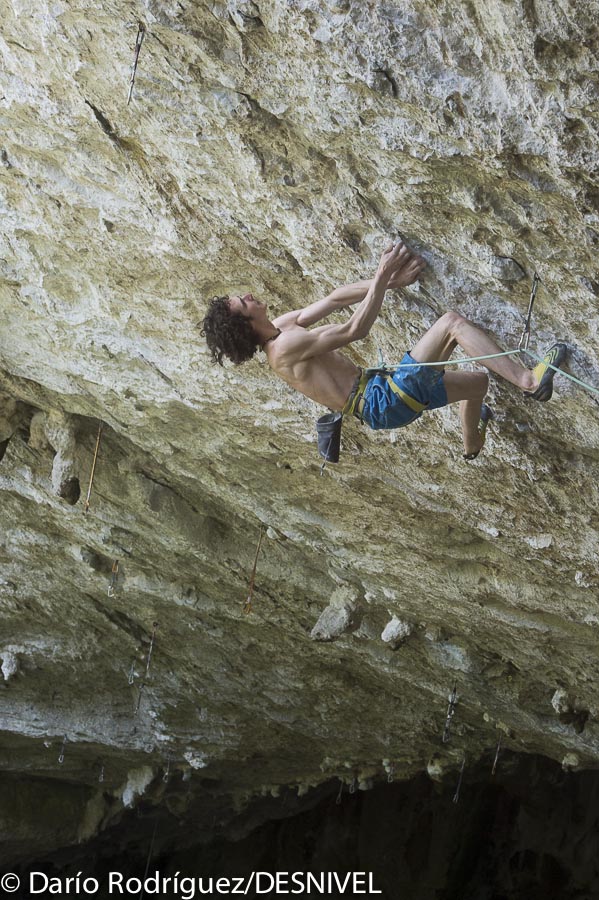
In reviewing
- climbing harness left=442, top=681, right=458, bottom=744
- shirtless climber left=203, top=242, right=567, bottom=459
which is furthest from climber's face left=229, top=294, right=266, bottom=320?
climbing harness left=442, top=681, right=458, bottom=744

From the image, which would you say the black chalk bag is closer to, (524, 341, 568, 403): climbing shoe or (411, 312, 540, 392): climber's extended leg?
(411, 312, 540, 392): climber's extended leg

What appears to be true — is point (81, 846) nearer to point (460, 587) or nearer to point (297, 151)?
point (460, 587)

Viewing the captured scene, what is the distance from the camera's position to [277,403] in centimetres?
529

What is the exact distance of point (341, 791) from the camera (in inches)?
491

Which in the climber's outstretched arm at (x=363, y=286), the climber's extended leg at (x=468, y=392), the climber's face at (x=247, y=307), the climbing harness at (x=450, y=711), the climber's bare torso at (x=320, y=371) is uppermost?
the climber's outstretched arm at (x=363, y=286)

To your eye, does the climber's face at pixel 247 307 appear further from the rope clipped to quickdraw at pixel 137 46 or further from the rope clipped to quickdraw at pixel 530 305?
the rope clipped to quickdraw at pixel 530 305

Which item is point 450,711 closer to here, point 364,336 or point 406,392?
point 406,392

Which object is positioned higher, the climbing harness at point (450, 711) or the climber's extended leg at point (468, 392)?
the climber's extended leg at point (468, 392)

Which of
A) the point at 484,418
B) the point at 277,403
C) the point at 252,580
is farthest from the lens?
the point at 252,580

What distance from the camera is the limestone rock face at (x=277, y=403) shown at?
3068 millimetres

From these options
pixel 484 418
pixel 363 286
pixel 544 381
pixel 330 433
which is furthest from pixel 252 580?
pixel 544 381

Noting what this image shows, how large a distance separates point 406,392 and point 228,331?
715 mm

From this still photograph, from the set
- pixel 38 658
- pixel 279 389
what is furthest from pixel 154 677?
pixel 279 389

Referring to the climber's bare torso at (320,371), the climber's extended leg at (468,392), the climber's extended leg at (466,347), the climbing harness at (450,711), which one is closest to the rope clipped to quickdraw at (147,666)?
the climbing harness at (450,711)
